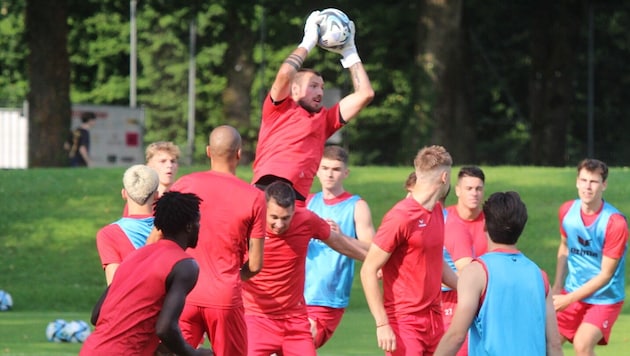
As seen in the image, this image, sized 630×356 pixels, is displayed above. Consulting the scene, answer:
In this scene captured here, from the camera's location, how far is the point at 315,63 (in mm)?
56406

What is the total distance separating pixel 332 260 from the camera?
11781 mm

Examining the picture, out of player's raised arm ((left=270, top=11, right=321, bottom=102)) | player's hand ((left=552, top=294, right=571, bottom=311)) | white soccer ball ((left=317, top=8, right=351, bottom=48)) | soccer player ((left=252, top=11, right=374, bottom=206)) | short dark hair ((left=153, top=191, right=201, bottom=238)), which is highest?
white soccer ball ((left=317, top=8, right=351, bottom=48))

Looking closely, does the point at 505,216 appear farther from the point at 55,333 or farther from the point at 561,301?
the point at 55,333

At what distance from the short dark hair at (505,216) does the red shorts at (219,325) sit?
2364 millimetres

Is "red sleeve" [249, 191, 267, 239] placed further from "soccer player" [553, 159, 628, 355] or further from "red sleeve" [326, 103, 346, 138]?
"soccer player" [553, 159, 628, 355]

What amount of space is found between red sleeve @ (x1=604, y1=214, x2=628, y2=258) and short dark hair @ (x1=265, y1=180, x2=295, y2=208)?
440cm

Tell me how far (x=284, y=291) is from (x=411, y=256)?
3.43 feet

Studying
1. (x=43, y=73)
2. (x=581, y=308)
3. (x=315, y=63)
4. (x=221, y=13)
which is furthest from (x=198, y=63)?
(x=581, y=308)

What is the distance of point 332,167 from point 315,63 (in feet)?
148

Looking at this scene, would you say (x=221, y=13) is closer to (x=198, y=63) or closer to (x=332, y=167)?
(x=198, y=63)

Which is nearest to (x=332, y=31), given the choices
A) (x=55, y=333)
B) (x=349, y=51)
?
(x=349, y=51)

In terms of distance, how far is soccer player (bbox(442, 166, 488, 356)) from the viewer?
1083 centimetres

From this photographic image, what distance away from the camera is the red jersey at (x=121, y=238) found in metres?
8.71

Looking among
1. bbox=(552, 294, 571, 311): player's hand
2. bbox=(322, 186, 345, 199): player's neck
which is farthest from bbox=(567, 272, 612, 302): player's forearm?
bbox=(322, 186, 345, 199): player's neck
